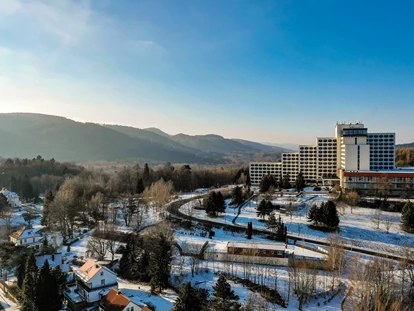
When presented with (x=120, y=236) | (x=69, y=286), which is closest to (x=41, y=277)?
(x=69, y=286)

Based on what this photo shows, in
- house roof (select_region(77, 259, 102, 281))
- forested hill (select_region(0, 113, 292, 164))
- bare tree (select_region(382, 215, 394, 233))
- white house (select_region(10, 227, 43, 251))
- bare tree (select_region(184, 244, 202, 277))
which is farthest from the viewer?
forested hill (select_region(0, 113, 292, 164))

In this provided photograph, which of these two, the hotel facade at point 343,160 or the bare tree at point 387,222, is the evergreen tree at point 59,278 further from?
the hotel facade at point 343,160

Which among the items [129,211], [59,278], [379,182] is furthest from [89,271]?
[379,182]

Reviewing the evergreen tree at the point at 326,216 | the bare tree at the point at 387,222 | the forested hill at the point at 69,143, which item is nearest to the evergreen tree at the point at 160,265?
the evergreen tree at the point at 326,216

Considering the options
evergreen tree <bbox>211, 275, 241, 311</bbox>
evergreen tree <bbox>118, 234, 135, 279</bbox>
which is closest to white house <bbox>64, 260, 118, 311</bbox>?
evergreen tree <bbox>118, 234, 135, 279</bbox>

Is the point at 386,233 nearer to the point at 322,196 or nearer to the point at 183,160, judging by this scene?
the point at 322,196

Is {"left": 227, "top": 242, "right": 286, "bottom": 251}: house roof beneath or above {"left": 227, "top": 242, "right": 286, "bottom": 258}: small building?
above

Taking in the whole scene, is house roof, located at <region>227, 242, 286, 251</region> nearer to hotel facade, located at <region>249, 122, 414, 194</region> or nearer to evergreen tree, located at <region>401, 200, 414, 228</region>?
evergreen tree, located at <region>401, 200, 414, 228</region>

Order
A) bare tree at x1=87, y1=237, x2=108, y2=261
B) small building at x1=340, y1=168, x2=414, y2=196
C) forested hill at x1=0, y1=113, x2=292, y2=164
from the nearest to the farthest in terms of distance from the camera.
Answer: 1. bare tree at x1=87, y1=237, x2=108, y2=261
2. small building at x1=340, y1=168, x2=414, y2=196
3. forested hill at x1=0, y1=113, x2=292, y2=164
